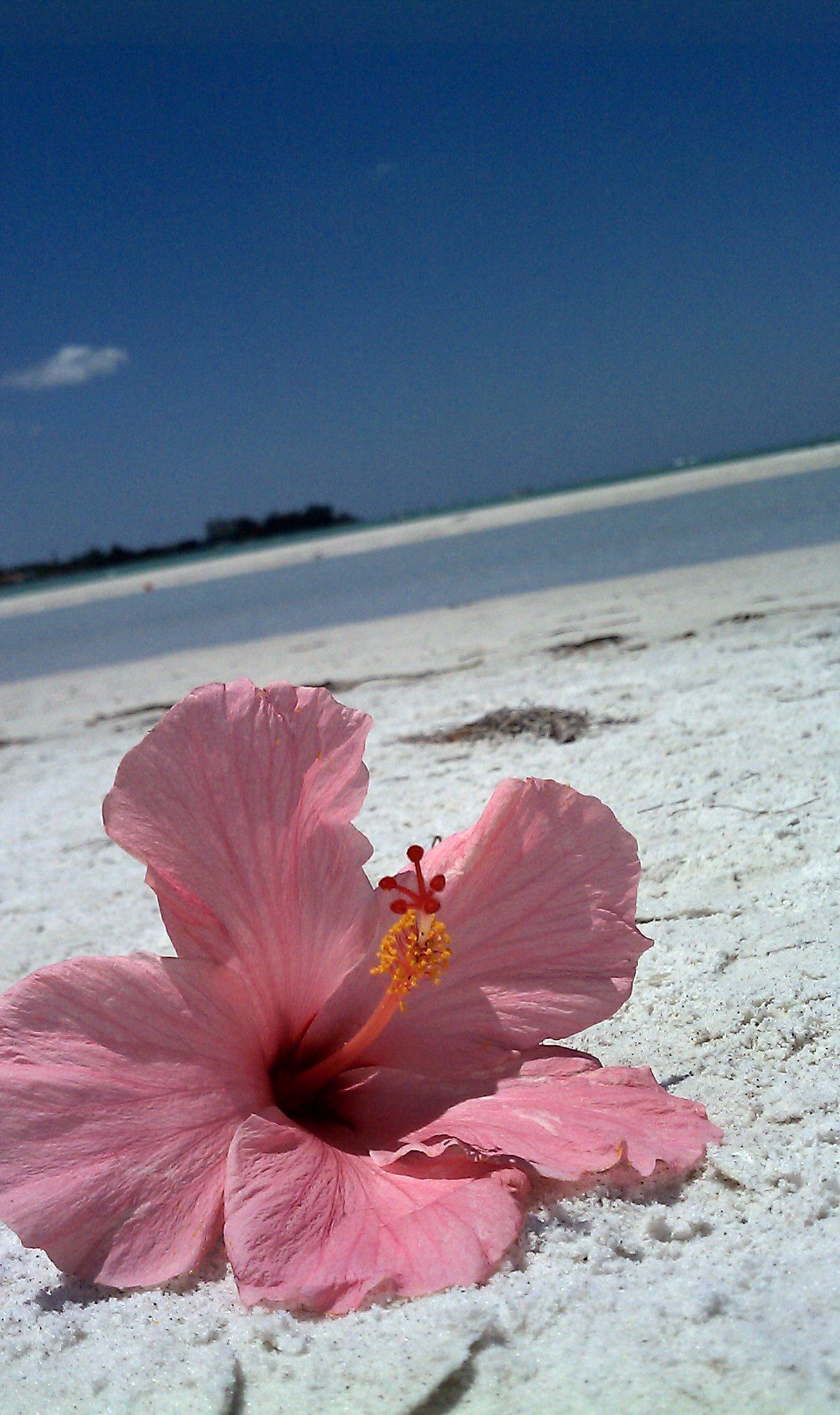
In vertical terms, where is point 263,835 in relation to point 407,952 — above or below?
above

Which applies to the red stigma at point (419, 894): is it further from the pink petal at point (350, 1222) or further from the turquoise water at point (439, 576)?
the turquoise water at point (439, 576)

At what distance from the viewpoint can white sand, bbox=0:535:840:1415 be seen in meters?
0.78

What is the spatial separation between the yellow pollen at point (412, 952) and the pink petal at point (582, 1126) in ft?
0.41

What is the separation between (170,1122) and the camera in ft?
3.11

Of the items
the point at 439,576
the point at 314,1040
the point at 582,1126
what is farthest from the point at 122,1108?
the point at 439,576

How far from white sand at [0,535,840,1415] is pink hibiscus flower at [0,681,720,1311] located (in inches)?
1.7

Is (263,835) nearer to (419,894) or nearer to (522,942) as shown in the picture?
(419,894)

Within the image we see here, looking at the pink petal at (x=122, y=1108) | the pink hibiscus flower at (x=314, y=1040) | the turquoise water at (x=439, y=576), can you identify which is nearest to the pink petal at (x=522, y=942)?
the pink hibiscus flower at (x=314, y=1040)

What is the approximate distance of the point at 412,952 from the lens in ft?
3.23

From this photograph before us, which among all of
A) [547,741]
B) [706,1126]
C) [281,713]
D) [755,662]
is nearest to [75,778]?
[547,741]

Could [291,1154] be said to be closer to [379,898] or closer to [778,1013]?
[379,898]

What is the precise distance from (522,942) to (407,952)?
156mm

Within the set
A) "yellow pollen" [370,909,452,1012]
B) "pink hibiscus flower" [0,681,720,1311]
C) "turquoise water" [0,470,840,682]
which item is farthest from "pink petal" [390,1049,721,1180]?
"turquoise water" [0,470,840,682]

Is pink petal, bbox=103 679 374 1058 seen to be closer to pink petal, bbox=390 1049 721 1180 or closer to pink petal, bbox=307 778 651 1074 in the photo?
pink petal, bbox=307 778 651 1074
